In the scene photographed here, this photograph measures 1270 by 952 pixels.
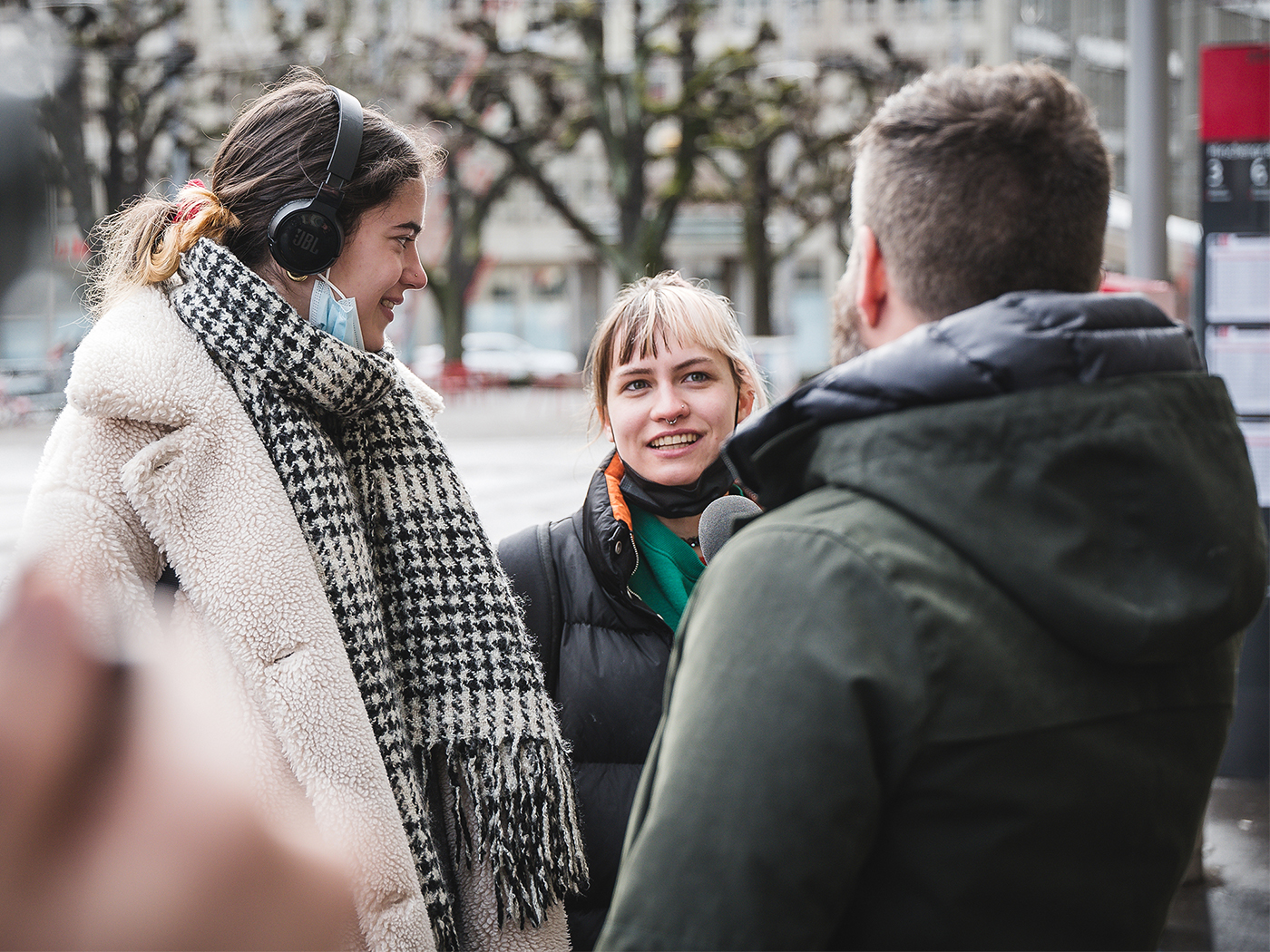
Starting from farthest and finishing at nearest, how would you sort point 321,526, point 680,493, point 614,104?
point 614,104, point 680,493, point 321,526

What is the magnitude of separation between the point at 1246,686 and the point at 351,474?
3886 mm

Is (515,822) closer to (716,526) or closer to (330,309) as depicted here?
(716,526)

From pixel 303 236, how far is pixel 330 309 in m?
0.12

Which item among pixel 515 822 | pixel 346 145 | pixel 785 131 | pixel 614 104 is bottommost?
pixel 515 822

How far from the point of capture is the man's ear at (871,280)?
1.24 meters

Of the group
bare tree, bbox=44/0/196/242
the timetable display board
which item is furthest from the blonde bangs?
bare tree, bbox=44/0/196/242

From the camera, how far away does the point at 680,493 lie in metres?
2.45

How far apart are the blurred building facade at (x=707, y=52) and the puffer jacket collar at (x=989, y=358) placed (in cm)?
474

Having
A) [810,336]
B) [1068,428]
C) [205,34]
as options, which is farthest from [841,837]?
[810,336]

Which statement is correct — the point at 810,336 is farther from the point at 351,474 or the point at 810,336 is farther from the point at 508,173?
the point at 351,474

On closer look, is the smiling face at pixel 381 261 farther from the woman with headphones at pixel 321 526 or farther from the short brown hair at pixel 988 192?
the short brown hair at pixel 988 192

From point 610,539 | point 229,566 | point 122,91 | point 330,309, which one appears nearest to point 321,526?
point 229,566

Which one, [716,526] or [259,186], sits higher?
[259,186]

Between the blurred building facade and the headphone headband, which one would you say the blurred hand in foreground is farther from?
the blurred building facade
